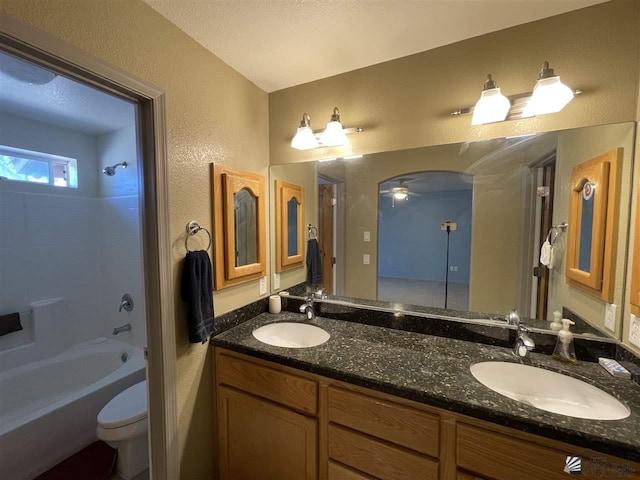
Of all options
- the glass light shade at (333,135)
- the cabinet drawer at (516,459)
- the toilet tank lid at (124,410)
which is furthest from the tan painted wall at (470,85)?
the toilet tank lid at (124,410)

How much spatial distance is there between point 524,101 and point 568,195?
0.49 meters

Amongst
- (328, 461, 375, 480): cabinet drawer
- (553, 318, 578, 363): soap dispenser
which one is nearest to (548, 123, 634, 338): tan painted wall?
(553, 318, 578, 363): soap dispenser

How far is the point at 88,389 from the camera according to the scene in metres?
1.87

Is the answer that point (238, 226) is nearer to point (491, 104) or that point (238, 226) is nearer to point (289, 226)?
point (289, 226)

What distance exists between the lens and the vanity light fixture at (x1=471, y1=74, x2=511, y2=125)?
1207 millimetres

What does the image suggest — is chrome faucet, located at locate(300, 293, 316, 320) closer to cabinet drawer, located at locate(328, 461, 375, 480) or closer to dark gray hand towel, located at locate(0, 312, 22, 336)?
cabinet drawer, located at locate(328, 461, 375, 480)

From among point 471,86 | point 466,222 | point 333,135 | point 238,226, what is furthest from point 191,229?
point 471,86

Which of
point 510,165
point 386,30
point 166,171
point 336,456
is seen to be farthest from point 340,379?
point 386,30

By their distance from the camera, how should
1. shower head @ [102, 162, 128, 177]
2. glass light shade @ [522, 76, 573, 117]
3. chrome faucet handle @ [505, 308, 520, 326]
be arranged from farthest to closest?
shower head @ [102, 162, 128, 177]
chrome faucet handle @ [505, 308, 520, 326]
glass light shade @ [522, 76, 573, 117]

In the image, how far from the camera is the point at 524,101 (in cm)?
124

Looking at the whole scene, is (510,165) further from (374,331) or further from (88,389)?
(88,389)

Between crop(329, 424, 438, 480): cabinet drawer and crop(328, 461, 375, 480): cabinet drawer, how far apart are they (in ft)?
0.07

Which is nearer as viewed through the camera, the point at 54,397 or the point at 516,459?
the point at 516,459

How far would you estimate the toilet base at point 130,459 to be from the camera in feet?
5.45
